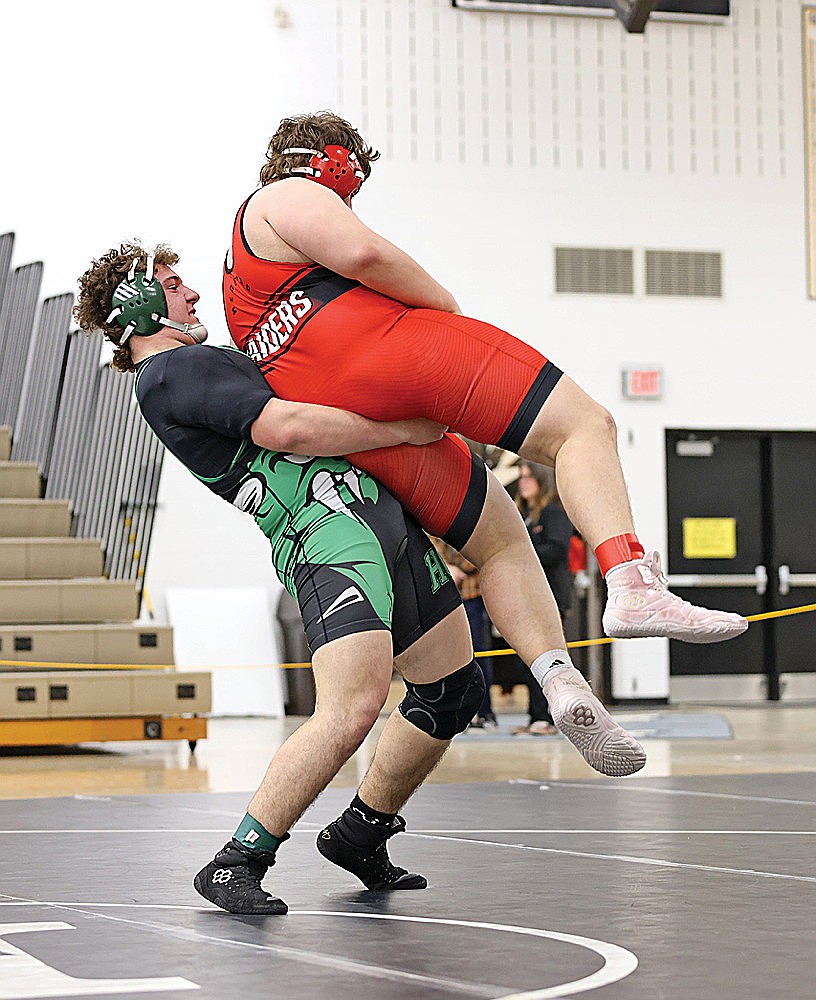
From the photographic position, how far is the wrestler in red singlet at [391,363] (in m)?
2.74

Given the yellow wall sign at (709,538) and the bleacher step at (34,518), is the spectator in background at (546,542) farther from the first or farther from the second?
the yellow wall sign at (709,538)

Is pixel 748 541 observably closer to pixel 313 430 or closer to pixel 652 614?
pixel 313 430

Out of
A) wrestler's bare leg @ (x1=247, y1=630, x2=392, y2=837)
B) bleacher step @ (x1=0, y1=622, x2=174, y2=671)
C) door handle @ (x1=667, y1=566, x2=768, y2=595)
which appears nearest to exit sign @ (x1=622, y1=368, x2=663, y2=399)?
door handle @ (x1=667, y1=566, x2=768, y2=595)

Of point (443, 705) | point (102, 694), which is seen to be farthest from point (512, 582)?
point (102, 694)

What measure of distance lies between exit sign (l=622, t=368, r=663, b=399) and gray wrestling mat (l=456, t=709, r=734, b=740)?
9.39 ft

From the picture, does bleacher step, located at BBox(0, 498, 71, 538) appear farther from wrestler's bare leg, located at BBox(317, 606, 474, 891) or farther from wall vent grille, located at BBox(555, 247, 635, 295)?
wrestler's bare leg, located at BBox(317, 606, 474, 891)

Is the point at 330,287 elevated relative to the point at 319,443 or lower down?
elevated

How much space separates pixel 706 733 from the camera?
8719mm

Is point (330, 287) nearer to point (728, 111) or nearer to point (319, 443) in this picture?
point (319, 443)

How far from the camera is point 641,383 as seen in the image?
12469mm

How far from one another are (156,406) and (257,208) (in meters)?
0.39

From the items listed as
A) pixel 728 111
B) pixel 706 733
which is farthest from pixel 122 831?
pixel 728 111

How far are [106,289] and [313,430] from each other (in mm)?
550

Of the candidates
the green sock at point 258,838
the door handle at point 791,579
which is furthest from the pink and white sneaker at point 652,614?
the door handle at point 791,579
